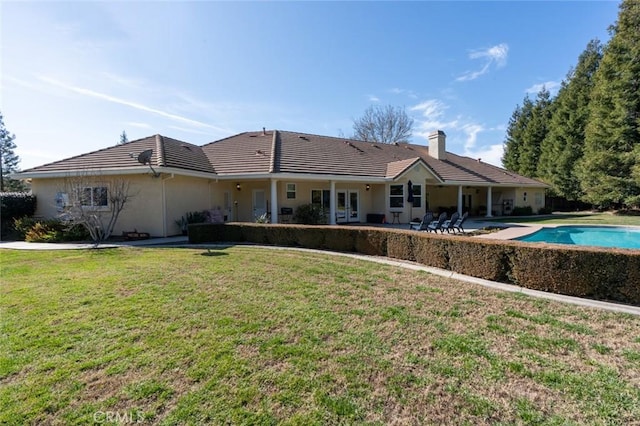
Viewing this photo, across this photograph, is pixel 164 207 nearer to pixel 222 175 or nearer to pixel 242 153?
pixel 222 175

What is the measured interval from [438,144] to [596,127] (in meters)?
15.1

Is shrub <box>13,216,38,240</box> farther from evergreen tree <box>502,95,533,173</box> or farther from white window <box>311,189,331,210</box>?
evergreen tree <box>502,95,533,173</box>

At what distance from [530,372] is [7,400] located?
202 inches

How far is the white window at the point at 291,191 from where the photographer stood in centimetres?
1873

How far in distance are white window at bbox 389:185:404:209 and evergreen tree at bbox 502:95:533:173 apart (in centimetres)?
3059

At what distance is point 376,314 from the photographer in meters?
4.78

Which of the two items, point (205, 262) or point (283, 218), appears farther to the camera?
point (283, 218)

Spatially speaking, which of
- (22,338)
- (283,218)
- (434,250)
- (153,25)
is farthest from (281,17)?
(22,338)

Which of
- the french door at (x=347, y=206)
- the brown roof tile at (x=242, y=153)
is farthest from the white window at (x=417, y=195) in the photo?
the brown roof tile at (x=242, y=153)

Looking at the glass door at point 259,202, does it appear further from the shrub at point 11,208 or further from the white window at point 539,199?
the white window at point 539,199

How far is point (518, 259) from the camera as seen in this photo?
6312 mm

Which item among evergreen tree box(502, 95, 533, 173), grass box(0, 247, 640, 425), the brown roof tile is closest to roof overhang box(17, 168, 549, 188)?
the brown roof tile

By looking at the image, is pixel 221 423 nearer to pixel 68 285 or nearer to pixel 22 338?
pixel 22 338

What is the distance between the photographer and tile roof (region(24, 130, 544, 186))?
606 inches
